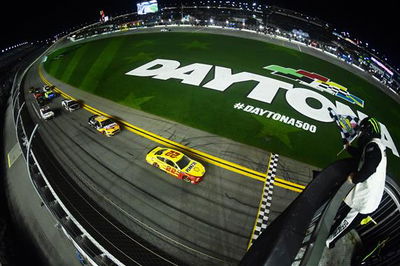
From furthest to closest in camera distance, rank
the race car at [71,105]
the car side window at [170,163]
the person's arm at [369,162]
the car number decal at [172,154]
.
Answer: the race car at [71,105], the car number decal at [172,154], the car side window at [170,163], the person's arm at [369,162]

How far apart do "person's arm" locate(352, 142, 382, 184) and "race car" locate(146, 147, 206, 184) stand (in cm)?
916

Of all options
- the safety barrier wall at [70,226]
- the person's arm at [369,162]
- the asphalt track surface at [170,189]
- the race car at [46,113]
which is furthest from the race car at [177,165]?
the race car at [46,113]

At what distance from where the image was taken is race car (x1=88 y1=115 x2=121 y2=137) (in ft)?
53.3

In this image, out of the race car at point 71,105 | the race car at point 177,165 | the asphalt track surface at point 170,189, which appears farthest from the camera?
the race car at point 71,105

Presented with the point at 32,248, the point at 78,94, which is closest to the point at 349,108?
the point at 32,248

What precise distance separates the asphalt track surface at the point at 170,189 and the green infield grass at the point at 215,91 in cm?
189

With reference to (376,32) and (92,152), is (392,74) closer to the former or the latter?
(376,32)

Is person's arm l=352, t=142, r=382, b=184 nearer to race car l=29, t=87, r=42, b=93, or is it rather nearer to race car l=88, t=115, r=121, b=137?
race car l=88, t=115, r=121, b=137

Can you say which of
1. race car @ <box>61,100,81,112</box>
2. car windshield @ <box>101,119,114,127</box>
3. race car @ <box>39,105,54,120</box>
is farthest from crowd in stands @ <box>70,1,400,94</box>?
race car @ <box>39,105,54,120</box>

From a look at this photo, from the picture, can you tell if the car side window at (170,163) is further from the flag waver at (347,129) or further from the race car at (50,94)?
the race car at (50,94)

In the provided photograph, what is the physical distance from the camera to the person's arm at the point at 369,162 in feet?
11.7

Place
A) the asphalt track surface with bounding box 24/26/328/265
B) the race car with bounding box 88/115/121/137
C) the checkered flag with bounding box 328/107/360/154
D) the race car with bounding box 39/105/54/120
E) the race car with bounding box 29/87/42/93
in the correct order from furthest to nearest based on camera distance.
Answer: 1. the race car with bounding box 29/87/42/93
2. the race car with bounding box 39/105/54/120
3. the race car with bounding box 88/115/121/137
4. the asphalt track surface with bounding box 24/26/328/265
5. the checkered flag with bounding box 328/107/360/154

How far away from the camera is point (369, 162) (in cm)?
372

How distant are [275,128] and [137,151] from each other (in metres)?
10.5
